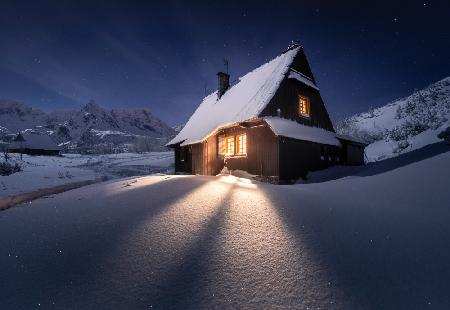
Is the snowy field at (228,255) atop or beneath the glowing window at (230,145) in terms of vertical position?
beneath

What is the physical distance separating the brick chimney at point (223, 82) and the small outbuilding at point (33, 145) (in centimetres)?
5748

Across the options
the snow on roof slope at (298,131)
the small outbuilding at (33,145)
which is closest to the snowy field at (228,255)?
the snow on roof slope at (298,131)

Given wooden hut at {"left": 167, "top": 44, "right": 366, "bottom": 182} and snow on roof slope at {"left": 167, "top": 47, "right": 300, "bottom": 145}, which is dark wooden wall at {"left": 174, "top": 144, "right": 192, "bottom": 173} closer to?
wooden hut at {"left": 167, "top": 44, "right": 366, "bottom": 182}

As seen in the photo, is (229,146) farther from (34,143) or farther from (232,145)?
(34,143)

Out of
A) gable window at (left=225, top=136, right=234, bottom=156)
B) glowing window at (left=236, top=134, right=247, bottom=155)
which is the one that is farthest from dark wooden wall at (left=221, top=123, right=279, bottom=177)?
gable window at (left=225, top=136, right=234, bottom=156)

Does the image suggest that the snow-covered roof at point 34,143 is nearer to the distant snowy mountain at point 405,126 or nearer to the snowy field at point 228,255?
the distant snowy mountain at point 405,126

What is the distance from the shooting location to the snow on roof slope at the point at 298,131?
11.2m

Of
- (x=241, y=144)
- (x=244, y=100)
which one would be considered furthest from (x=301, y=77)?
(x=241, y=144)

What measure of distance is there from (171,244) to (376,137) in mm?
38718

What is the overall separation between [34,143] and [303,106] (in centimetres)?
6762

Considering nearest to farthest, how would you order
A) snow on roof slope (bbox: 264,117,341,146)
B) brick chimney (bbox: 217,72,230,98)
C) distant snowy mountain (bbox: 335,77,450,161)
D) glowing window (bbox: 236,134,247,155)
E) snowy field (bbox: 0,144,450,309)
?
snowy field (bbox: 0,144,450,309)
snow on roof slope (bbox: 264,117,341,146)
glowing window (bbox: 236,134,247,155)
brick chimney (bbox: 217,72,230,98)
distant snowy mountain (bbox: 335,77,450,161)

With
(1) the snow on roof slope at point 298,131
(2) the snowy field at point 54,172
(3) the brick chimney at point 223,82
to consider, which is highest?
(3) the brick chimney at point 223,82

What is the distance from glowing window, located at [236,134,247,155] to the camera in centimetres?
1327

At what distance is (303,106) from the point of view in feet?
48.8
